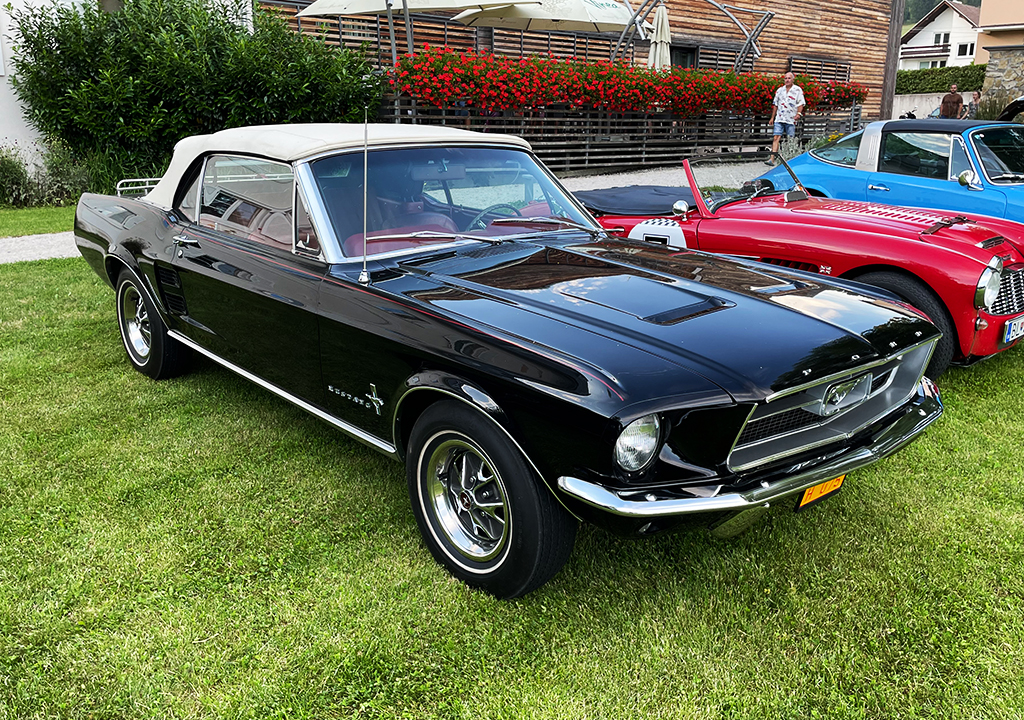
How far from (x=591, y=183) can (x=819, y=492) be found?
11370 mm

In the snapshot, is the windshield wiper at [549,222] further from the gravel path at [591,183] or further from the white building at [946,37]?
the white building at [946,37]

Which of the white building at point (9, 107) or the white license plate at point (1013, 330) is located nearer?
the white license plate at point (1013, 330)

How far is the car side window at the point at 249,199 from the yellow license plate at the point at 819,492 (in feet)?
7.67

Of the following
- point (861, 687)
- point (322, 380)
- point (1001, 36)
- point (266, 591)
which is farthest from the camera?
point (1001, 36)

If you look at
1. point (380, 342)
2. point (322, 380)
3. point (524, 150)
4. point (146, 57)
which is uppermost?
point (146, 57)

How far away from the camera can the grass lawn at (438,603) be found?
7.52 ft

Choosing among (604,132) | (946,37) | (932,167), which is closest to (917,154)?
(932,167)

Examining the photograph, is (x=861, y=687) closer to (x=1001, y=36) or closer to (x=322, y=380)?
(x=322, y=380)

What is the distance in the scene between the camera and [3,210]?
453 inches

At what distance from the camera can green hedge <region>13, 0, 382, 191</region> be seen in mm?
10852

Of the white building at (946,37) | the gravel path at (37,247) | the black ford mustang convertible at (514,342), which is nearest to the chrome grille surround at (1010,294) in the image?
the black ford mustang convertible at (514,342)

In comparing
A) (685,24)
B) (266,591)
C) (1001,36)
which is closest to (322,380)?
(266,591)

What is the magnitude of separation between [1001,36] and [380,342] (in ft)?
114

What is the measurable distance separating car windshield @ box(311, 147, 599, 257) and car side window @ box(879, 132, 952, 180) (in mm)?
4206
